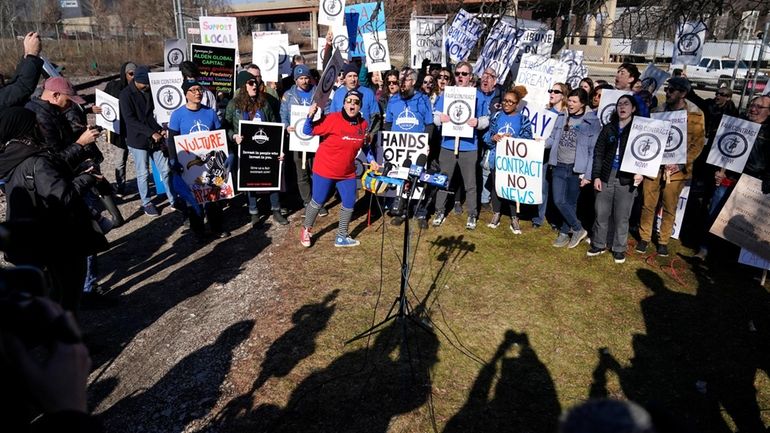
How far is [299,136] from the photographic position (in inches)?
310

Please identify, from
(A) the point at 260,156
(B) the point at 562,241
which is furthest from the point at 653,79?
(A) the point at 260,156

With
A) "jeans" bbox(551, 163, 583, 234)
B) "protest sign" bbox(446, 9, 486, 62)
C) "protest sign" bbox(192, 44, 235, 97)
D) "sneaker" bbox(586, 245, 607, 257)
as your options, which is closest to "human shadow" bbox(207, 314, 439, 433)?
"sneaker" bbox(586, 245, 607, 257)

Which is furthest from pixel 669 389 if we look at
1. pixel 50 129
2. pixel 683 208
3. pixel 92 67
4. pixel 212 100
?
pixel 92 67

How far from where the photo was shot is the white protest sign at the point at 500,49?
9.71 meters

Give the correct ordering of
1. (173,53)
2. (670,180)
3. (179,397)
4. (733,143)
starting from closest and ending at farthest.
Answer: (179,397) → (733,143) → (670,180) → (173,53)

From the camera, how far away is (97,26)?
106 feet

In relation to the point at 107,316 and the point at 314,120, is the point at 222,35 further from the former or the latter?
the point at 107,316

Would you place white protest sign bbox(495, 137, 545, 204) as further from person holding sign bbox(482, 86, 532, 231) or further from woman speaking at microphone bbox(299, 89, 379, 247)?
woman speaking at microphone bbox(299, 89, 379, 247)

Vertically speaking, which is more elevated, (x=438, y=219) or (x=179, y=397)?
(x=438, y=219)

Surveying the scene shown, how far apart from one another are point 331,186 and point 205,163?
1.89 m

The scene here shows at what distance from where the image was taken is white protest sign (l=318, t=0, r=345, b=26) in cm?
865

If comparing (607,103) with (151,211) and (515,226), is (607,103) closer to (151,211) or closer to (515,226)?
(515,226)

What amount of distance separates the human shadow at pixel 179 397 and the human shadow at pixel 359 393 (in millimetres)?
299

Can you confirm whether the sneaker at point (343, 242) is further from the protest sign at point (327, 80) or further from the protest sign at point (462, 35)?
the protest sign at point (462, 35)
